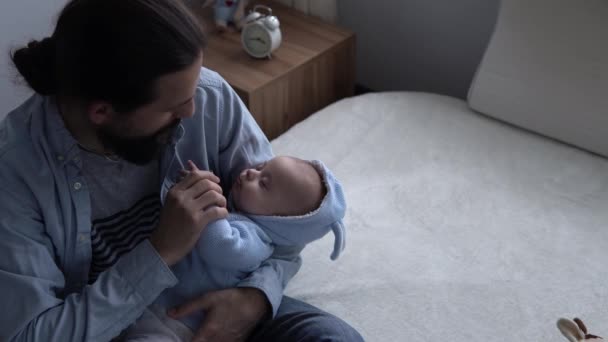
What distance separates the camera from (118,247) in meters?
1.28

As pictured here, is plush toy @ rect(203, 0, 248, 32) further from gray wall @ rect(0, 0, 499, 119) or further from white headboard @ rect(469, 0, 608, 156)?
white headboard @ rect(469, 0, 608, 156)

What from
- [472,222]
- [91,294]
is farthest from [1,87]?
[472,222]

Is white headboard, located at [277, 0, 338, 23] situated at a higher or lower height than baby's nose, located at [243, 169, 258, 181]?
lower

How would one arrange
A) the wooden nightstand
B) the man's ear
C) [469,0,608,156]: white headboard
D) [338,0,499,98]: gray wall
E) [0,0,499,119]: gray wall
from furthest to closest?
[338,0,499,98]: gray wall
[0,0,499,119]: gray wall
the wooden nightstand
[469,0,608,156]: white headboard
the man's ear

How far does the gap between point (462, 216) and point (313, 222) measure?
0.52 metres

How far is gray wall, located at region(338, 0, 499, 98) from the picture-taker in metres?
2.15

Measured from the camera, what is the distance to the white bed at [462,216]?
56.4 inches

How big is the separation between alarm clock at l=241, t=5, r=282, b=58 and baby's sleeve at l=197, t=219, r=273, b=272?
0.83 meters

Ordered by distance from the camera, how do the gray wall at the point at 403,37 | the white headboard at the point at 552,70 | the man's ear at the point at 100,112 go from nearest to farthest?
the man's ear at the point at 100,112
the white headboard at the point at 552,70
the gray wall at the point at 403,37

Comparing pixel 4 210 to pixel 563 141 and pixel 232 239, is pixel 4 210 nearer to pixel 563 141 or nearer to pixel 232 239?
pixel 232 239

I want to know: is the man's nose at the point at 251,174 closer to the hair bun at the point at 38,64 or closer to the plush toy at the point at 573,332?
the hair bun at the point at 38,64

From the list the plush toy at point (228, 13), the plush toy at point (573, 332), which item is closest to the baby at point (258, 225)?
the plush toy at point (573, 332)

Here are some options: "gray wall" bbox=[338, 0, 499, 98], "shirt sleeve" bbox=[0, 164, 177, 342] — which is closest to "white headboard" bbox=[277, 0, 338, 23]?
"gray wall" bbox=[338, 0, 499, 98]

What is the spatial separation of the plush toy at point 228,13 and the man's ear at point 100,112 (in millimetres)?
1110
